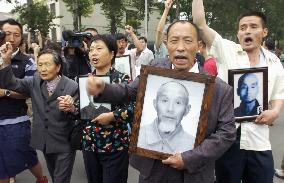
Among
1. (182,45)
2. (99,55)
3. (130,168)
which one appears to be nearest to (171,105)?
(182,45)

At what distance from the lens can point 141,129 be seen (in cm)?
207

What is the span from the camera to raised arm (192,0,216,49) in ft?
8.25

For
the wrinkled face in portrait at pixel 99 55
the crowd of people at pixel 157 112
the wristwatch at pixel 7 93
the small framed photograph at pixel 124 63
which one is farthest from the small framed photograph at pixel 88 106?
the small framed photograph at pixel 124 63

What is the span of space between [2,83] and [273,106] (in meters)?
2.10

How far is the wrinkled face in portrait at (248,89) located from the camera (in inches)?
102

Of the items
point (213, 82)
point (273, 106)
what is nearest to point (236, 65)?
point (273, 106)

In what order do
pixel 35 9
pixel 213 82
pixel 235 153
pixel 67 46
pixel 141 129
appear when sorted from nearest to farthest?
pixel 213 82
pixel 141 129
pixel 235 153
pixel 67 46
pixel 35 9

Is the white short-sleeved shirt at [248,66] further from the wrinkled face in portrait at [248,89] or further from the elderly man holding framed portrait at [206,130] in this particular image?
the elderly man holding framed portrait at [206,130]

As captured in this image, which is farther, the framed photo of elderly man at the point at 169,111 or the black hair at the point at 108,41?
the black hair at the point at 108,41

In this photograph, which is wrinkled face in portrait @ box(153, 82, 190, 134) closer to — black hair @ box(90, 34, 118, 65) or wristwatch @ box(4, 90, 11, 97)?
black hair @ box(90, 34, 118, 65)

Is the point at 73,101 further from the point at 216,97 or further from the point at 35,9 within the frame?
the point at 35,9

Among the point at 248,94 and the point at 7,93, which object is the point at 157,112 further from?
the point at 7,93

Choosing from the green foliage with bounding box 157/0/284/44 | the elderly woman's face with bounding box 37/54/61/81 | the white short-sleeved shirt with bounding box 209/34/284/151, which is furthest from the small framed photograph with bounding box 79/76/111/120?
the green foliage with bounding box 157/0/284/44

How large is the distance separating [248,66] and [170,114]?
0.96 metres
